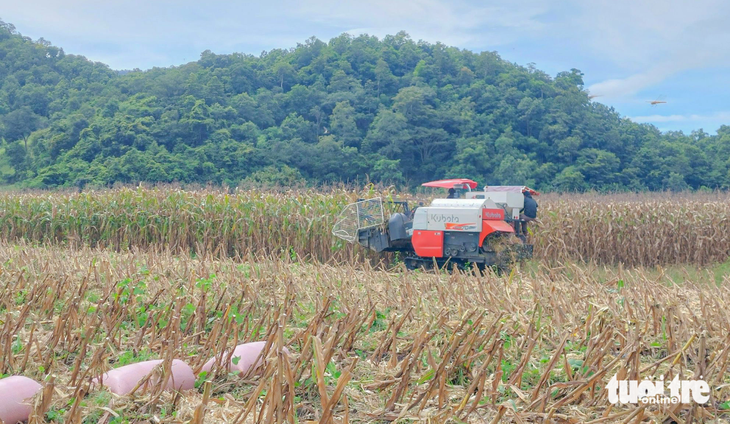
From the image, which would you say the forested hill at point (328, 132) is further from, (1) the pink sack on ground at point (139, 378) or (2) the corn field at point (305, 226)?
(1) the pink sack on ground at point (139, 378)

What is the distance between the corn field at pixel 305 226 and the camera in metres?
12.6

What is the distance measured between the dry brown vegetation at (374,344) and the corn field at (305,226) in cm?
641

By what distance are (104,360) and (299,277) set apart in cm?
307

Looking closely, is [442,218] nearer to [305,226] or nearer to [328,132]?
[305,226]

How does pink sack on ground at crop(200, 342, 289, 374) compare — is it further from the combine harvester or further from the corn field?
the corn field

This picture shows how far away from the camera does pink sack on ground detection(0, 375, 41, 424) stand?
2.90m

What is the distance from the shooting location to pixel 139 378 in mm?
3260

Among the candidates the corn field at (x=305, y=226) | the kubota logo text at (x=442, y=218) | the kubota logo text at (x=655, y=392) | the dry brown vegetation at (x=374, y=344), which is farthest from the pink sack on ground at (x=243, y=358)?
the corn field at (x=305, y=226)

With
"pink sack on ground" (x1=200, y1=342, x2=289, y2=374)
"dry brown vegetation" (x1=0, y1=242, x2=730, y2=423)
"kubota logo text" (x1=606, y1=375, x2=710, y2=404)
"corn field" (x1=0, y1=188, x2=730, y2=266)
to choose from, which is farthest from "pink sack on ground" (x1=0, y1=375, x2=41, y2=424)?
"corn field" (x1=0, y1=188, x2=730, y2=266)

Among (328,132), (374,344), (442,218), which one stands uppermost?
(328,132)

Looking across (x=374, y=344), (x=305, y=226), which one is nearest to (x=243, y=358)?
(x=374, y=344)

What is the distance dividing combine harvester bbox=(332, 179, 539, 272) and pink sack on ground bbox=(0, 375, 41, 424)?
20.3 feet

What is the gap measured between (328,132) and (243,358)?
3789 cm

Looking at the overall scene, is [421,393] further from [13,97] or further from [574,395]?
[13,97]
